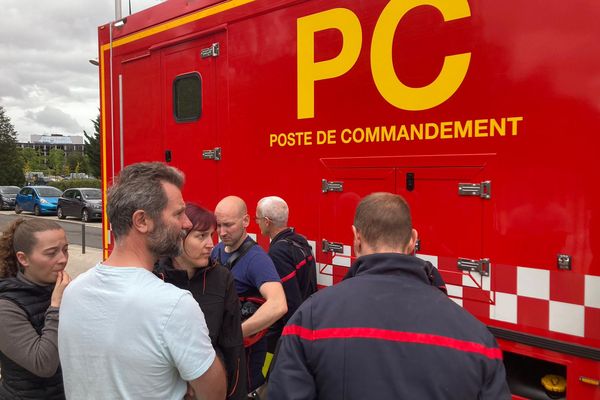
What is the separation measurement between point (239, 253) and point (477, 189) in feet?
4.09

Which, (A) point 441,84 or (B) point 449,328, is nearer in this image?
(B) point 449,328

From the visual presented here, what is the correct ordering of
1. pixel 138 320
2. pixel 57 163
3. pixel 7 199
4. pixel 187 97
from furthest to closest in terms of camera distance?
pixel 57 163
pixel 7 199
pixel 187 97
pixel 138 320

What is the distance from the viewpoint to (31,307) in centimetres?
200

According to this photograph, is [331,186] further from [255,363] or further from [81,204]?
[81,204]

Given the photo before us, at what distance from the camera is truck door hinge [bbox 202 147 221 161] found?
3543 millimetres

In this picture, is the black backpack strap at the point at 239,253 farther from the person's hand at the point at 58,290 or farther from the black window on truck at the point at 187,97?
the black window on truck at the point at 187,97

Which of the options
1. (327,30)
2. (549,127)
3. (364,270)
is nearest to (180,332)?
(364,270)

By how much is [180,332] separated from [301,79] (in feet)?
6.22

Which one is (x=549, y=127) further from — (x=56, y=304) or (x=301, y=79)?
(x=56, y=304)

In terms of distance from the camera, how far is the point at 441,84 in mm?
2357

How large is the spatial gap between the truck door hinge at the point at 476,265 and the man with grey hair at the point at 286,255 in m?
0.89

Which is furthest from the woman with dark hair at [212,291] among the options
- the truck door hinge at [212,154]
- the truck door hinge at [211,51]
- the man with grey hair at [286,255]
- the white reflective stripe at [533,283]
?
the truck door hinge at [211,51]

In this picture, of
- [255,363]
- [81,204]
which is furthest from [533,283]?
[81,204]

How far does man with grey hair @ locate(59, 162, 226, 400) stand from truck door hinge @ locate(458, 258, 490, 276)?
124 cm
